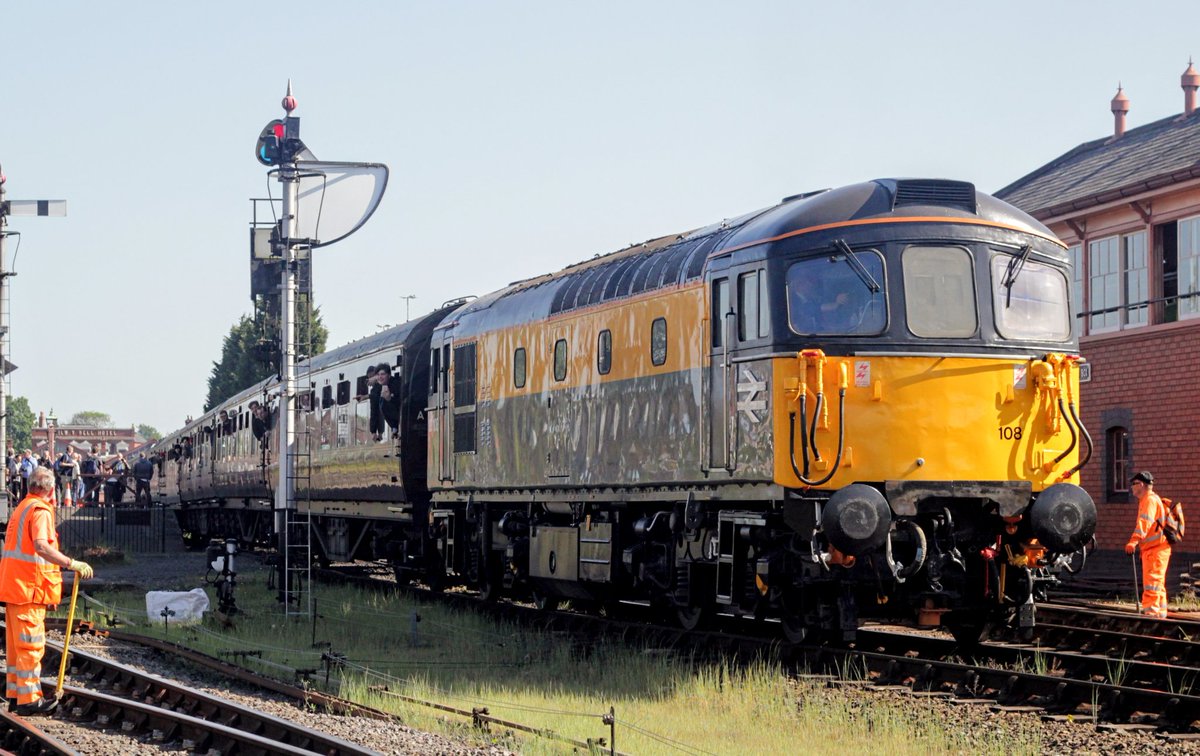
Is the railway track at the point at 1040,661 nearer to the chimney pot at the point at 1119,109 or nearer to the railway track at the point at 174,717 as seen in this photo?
the railway track at the point at 174,717

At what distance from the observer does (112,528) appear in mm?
36344

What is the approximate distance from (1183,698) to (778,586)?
357 centimetres

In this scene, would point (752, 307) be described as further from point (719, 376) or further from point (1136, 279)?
point (1136, 279)

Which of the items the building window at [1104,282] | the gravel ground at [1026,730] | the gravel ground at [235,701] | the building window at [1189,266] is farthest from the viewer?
the building window at [1104,282]

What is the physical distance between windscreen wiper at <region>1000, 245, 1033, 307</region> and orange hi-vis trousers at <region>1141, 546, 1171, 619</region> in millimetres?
5766

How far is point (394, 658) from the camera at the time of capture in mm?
15016

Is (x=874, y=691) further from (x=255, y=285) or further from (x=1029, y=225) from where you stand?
(x=255, y=285)

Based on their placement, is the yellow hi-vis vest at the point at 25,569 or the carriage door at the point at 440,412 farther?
the carriage door at the point at 440,412

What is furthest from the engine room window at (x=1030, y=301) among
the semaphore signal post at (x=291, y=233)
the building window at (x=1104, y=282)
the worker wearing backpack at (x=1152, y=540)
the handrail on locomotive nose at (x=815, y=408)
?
the building window at (x=1104, y=282)

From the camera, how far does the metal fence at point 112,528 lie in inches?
1400

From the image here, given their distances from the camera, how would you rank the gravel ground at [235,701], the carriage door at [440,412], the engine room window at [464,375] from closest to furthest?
the gravel ground at [235,701], the engine room window at [464,375], the carriage door at [440,412]

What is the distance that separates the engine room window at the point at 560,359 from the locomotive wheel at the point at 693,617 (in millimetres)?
3085

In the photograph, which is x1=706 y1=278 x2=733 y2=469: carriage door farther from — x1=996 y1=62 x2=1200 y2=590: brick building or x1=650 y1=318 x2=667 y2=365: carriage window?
x1=996 y1=62 x2=1200 y2=590: brick building

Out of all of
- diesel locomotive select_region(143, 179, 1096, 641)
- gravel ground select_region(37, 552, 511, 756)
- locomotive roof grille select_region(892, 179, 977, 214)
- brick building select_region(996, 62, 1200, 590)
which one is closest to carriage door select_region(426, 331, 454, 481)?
diesel locomotive select_region(143, 179, 1096, 641)
